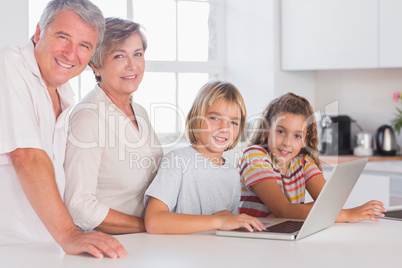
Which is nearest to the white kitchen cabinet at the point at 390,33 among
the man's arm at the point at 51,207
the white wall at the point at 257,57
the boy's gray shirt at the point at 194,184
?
the white wall at the point at 257,57

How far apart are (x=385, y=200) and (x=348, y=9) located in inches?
53.7

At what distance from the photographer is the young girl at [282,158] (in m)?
2.12

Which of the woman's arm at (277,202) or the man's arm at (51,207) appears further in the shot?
the woman's arm at (277,202)

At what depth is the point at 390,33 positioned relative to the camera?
3842 millimetres

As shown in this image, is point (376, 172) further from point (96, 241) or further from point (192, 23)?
point (96, 241)

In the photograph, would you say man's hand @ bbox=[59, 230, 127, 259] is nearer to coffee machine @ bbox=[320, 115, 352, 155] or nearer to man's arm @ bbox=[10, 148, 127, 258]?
man's arm @ bbox=[10, 148, 127, 258]

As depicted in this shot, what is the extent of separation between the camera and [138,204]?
1872 mm

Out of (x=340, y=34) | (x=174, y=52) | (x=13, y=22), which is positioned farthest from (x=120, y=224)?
(x=174, y=52)

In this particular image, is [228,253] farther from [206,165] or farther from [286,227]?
[206,165]

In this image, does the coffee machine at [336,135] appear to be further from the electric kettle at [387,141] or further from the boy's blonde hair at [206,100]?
the boy's blonde hair at [206,100]

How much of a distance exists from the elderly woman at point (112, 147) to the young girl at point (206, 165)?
7cm

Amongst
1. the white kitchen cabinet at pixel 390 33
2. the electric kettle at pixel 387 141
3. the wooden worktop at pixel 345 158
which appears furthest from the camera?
the electric kettle at pixel 387 141

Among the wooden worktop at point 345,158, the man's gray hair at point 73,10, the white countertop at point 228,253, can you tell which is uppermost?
the man's gray hair at point 73,10

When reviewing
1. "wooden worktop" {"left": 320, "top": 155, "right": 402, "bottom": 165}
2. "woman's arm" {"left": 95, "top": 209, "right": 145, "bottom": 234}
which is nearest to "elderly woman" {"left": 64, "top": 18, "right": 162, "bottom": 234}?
"woman's arm" {"left": 95, "top": 209, "right": 145, "bottom": 234}
